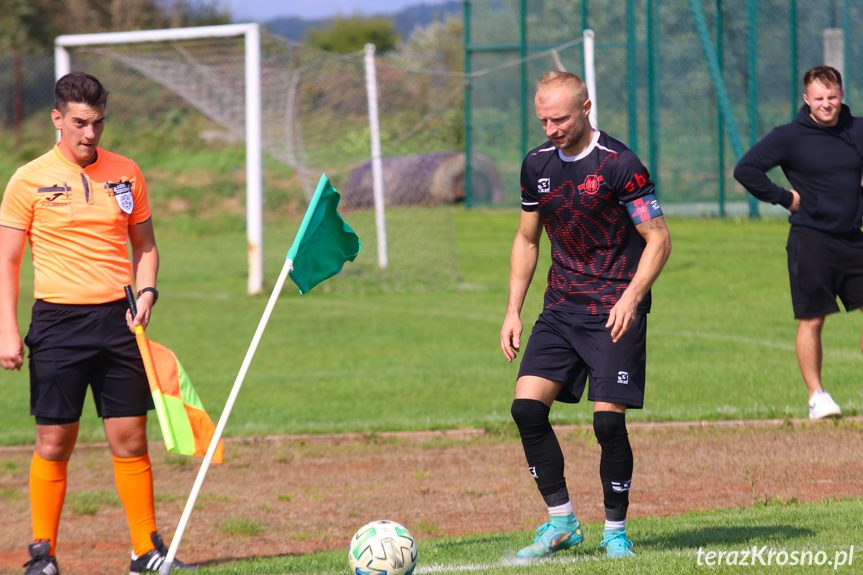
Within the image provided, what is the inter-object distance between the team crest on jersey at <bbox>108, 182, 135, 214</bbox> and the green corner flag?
79 cm

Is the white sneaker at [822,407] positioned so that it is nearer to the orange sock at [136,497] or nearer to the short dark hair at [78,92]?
the orange sock at [136,497]

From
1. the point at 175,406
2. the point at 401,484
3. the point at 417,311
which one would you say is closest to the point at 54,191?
the point at 175,406

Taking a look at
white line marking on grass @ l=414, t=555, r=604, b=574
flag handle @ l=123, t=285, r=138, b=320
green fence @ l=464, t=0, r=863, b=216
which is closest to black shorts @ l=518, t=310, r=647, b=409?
white line marking on grass @ l=414, t=555, r=604, b=574

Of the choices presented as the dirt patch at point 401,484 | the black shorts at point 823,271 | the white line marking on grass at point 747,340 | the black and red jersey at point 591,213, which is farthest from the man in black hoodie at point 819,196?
the white line marking on grass at point 747,340

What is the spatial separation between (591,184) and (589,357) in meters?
0.79

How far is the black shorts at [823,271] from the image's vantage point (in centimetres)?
715

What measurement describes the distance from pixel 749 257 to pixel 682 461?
10930 mm

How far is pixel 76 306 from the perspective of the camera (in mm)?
4754

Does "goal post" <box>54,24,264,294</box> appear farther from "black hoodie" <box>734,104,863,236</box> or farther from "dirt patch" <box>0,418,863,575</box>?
"black hoodie" <box>734,104,863,236</box>

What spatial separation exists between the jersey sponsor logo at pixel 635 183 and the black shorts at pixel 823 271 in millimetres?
3208


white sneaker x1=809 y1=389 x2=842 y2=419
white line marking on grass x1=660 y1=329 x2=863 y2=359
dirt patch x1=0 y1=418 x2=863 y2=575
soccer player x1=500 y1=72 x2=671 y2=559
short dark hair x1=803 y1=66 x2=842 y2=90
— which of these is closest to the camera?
soccer player x1=500 y1=72 x2=671 y2=559

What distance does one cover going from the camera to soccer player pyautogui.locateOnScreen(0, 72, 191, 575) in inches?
185

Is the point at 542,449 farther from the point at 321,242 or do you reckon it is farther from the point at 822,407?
the point at 822,407

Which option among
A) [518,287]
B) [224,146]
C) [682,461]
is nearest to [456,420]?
[682,461]
